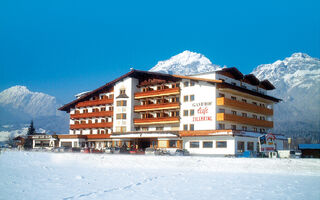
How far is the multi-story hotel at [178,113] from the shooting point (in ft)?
200

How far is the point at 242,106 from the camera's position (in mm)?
64062

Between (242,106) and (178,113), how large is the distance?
12058mm

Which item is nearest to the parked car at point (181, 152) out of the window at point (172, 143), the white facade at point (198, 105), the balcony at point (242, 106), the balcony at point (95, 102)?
the window at point (172, 143)

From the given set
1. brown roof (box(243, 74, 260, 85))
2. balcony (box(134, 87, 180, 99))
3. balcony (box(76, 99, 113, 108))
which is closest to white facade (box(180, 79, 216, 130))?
balcony (box(134, 87, 180, 99))

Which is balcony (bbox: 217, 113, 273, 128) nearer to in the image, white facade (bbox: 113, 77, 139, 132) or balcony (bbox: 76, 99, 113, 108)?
white facade (bbox: 113, 77, 139, 132)

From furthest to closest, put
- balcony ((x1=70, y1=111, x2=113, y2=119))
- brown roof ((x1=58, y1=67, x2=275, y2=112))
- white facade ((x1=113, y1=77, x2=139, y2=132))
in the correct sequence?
balcony ((x1=70, y1=111, x2=113, y2=119)), white facade ((x1=113, y1=77, x2=139, y2=132)), brown roof ((x1=58, y1=67, x2=275, y2=112))

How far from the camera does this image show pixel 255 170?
3344 cm

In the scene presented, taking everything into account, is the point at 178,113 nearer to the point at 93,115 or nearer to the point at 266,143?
the point at 266,143

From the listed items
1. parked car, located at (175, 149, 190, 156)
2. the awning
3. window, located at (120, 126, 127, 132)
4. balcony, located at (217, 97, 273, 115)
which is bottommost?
parked car, located at (175, 149, 190, 156)

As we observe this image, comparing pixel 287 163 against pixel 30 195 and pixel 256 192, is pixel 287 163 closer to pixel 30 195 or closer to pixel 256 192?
pixel 256 192

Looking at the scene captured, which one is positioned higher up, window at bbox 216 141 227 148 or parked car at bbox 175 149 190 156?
window at bbox 216 141 227 148

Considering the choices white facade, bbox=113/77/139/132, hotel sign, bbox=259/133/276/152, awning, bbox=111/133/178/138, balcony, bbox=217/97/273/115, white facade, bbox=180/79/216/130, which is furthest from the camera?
white facade, bbox=113/77/139/132

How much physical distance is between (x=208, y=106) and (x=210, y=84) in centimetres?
386

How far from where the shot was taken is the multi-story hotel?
60844 mm
